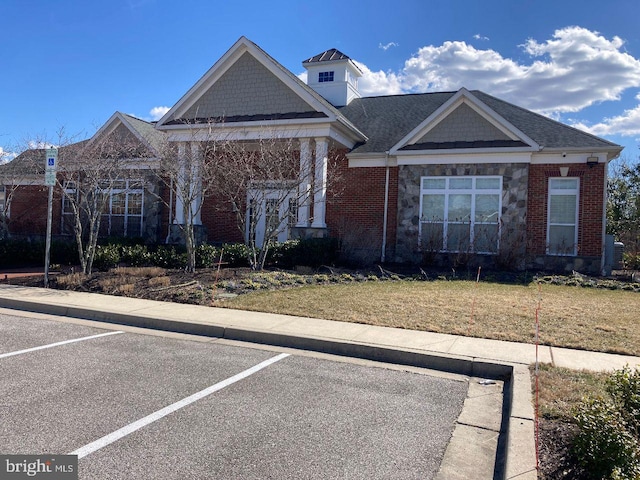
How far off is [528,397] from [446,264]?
36.5 ft

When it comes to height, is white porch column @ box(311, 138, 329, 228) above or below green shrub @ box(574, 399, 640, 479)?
above

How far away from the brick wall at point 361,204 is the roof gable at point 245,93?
2403 millimetres

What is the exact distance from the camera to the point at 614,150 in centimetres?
1441

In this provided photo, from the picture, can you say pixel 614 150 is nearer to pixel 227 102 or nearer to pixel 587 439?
pixel 227 102

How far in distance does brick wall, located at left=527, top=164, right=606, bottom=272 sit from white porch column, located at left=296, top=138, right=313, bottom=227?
22.7 feet

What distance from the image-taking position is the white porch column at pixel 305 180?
14.0m

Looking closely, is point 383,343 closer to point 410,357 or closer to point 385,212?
point 410,357

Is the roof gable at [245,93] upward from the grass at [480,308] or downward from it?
upward

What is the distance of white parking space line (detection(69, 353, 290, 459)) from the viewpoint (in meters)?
3.61

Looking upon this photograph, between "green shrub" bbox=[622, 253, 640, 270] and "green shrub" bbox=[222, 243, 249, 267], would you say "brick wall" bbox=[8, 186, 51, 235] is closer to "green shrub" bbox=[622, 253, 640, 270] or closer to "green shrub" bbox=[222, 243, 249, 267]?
"green shrub" bbox=[222, 243, 249, 267]

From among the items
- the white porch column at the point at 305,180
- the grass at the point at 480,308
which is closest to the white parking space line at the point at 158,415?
the grass at the point at 480,308

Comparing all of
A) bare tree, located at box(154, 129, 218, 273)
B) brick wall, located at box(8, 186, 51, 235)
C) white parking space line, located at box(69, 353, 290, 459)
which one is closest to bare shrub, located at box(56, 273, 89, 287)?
bare tree, located at box(154, 129, 218, 273)

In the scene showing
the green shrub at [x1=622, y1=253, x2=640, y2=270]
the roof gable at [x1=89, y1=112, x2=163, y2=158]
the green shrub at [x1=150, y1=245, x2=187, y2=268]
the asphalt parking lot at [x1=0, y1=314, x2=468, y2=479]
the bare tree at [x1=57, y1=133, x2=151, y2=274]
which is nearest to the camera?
the asphalt parking lot at [x1=0, y1=314, x2=468, y2=479]

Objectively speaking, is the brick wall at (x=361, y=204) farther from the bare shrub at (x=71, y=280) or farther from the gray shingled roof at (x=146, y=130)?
the bare shrub at (x=71, y=280)
